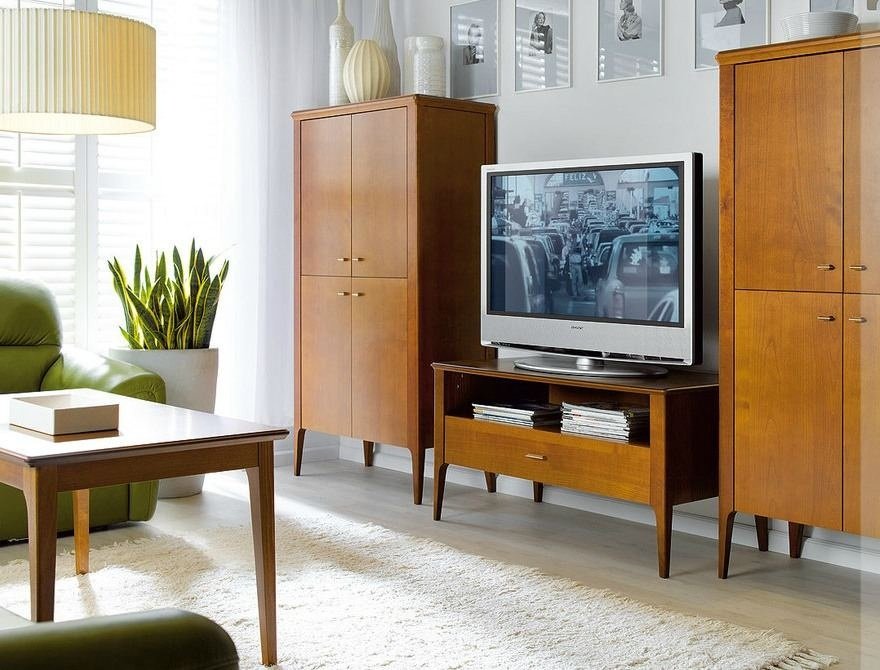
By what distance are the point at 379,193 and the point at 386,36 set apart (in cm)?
81

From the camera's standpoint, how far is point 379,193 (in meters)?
4.50

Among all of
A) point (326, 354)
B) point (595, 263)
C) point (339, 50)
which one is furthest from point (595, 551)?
point (339, 50)

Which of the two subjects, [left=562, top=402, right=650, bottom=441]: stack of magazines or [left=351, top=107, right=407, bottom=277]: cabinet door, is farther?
[left=351, top=107, right=407, bottom=277]: cabinet door

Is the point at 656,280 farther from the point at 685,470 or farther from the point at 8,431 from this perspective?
the point at 8,431

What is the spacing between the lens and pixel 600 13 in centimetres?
414

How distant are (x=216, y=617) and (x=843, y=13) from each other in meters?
2.45

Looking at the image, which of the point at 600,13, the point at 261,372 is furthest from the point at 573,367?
the point at 261,372

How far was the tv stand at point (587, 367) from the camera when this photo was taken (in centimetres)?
363

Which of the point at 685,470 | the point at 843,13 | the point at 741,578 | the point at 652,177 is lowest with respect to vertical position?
the point at 741,578

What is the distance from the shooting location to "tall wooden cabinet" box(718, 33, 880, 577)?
9.77 feet

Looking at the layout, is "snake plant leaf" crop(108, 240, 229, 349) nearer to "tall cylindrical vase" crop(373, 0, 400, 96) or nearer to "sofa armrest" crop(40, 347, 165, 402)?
"sofa armrest" crop(40, 347, 165, 402)

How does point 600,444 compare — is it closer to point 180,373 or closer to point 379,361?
point 379,361

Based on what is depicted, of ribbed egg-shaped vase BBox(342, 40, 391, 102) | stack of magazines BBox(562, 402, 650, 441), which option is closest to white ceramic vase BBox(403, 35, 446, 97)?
ribbed egg-shaped vase BBox(342, 40, 391, 102)

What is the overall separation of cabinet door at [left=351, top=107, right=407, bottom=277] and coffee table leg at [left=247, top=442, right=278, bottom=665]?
1.98 m
